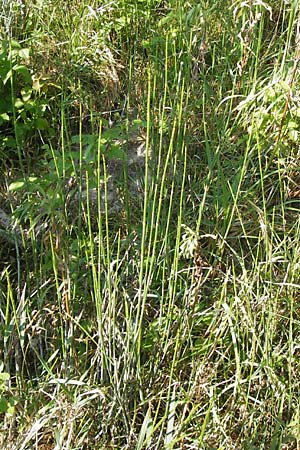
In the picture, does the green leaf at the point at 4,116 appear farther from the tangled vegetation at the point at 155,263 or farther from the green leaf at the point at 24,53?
the green leaf at the point at 24,53

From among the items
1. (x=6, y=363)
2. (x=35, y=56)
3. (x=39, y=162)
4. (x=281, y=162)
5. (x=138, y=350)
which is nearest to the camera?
(x=138, y=350)

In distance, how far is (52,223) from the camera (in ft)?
6.97

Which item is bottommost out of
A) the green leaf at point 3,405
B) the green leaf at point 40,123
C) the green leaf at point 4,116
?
the green leaf at point 3,405

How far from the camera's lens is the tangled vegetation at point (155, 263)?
79.7 inches

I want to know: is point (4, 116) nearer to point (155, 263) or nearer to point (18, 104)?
point (18, 104)

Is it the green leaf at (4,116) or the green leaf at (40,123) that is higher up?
the green leaf at (4,116)

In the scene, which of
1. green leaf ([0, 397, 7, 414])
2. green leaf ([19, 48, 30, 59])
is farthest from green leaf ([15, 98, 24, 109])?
green leaf ([0, 397, 7, 414])

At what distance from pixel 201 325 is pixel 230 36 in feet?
4.24

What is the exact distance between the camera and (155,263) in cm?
218

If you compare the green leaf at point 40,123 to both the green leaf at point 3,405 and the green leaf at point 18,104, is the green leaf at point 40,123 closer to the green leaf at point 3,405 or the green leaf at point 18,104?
the green leaf at point 18,104

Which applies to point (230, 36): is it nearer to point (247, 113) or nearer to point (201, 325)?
point (247, 113)

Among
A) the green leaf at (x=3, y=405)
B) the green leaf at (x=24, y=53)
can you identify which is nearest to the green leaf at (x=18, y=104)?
the green leaf at (x=24, y=53)

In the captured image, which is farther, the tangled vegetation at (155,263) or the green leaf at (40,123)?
the green leaf at (40,123)

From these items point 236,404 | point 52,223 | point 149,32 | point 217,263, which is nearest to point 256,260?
point 217,263
